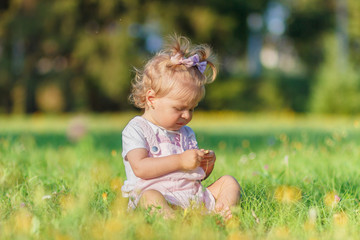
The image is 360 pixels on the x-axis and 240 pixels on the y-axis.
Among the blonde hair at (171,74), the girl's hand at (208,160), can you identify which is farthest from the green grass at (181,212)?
the blonde hair at (171,74)

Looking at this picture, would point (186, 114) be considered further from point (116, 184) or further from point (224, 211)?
point (116, 184)

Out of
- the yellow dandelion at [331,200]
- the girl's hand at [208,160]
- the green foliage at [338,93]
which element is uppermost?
the girl's hand at [208,160]

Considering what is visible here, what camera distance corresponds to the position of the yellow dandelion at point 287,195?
245 cm

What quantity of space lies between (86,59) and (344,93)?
368 inches

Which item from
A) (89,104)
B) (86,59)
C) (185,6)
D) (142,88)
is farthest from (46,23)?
(142,88)

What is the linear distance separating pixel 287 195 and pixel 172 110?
0.74 metres

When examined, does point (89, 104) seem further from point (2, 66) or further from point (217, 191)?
point (217, 191)

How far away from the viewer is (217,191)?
2.65m

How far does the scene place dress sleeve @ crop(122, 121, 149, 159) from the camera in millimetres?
2639

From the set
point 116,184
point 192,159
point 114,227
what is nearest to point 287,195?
point 192,159

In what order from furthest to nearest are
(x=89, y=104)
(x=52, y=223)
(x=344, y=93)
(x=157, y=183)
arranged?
(x=89, y=104) < (x=344, y=93) < (x=157, y=183) < (x=52, y=223)

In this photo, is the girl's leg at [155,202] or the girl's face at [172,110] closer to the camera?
the girl's leg at [155,202]

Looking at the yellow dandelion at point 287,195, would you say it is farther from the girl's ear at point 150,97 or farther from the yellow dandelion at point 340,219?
the girl's ear at point 150,97

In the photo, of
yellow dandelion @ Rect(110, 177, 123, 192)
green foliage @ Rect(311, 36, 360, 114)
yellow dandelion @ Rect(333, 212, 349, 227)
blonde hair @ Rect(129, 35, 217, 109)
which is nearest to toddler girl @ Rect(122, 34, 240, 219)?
blonde hair @ Rect(129, 35, 217, 109)
